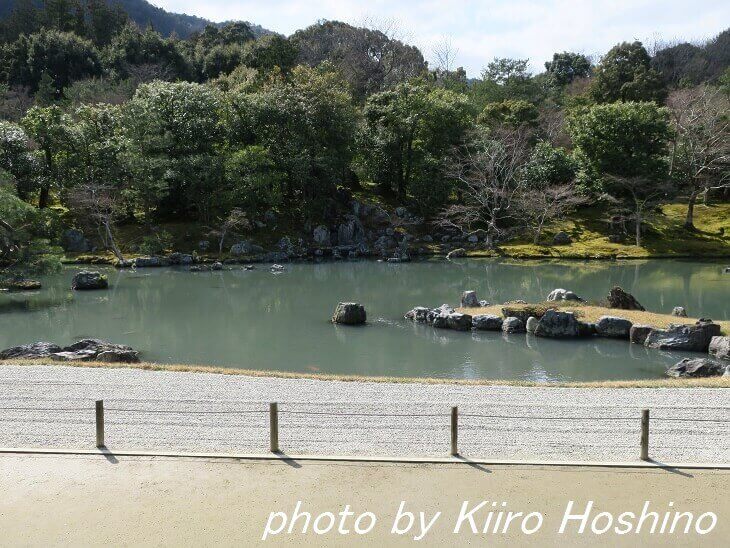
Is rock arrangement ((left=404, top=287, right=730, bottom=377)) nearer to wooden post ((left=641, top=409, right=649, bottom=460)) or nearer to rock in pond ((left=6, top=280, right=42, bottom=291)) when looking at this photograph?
wooden post ((left=641, top=409, right=649, bottom=460))

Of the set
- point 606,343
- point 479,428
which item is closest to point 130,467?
point 479,428

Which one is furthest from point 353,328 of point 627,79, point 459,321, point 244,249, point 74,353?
point 627,79

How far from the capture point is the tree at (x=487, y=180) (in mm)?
45969

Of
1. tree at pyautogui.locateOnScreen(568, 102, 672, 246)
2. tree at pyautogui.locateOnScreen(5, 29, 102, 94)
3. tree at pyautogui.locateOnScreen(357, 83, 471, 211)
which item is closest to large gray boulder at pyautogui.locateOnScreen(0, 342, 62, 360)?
tree at pyautogui.locateOnScreen(357, 83, 471, 211)

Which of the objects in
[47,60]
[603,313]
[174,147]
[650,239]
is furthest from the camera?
[47,60]

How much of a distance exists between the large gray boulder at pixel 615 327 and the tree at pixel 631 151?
84.0ft

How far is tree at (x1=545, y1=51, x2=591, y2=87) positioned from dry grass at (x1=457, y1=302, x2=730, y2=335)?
65.3m

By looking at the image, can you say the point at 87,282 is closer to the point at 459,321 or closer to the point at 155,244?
the point at 155,244

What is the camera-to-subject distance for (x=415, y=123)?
49250 millimetres

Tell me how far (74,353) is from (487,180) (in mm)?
36135

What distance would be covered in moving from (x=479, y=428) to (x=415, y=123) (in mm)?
41617

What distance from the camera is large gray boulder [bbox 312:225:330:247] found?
46.6m

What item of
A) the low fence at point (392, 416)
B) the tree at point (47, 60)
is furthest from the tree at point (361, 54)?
the low fence at point (392, 416)

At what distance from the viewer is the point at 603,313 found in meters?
22.5
